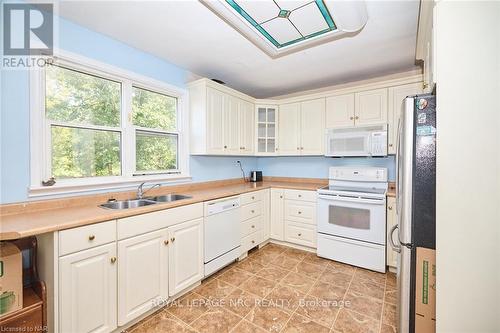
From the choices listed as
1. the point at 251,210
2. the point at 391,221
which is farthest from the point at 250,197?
the point at 391,221

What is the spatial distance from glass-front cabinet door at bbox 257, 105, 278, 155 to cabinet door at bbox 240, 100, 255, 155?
0.50ft

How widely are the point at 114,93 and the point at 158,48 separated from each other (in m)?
0.65

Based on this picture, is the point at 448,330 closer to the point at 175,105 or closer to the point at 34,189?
the point at 34,189

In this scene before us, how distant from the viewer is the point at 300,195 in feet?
10.2

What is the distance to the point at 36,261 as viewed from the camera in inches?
57.7

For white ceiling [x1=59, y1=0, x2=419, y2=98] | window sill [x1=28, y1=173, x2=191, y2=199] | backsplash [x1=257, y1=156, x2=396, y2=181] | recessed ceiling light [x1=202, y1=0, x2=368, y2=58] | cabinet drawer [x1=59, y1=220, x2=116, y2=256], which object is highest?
white ceiling [x1=59, y1=0, x2=419, y2=98]

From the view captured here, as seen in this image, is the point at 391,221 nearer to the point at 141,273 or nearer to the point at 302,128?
the point at 302,128

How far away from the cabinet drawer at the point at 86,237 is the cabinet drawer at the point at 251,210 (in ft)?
5.13

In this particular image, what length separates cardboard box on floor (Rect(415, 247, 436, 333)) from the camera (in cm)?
127

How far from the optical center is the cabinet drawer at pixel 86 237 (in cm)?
134

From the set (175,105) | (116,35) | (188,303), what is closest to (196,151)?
(175,105)

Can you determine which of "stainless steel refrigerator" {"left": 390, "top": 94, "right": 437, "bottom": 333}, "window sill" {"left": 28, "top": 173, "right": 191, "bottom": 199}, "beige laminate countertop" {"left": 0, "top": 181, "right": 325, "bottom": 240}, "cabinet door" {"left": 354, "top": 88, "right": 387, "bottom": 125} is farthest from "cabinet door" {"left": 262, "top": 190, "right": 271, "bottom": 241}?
"stainless steel refrigerator" {"left": 390, "top": 94, "right": 437, "bottom": 333}

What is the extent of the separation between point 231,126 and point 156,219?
67.6 inches

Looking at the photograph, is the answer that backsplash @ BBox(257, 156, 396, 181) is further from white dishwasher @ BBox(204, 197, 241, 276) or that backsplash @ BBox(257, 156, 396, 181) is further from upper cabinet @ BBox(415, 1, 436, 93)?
white dishwasher @ BBox(204, 197, 241, 276)
